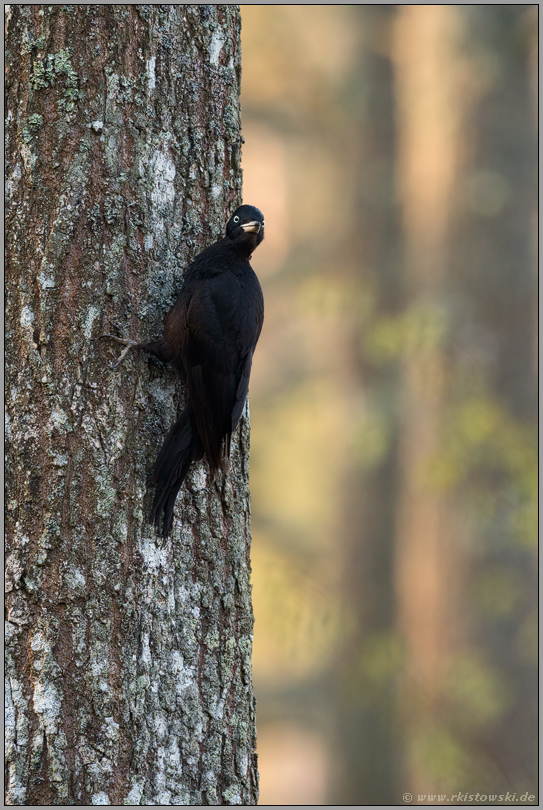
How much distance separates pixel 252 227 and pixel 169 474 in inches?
42.0

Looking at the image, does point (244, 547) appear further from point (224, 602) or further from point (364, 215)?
point (364, 215)

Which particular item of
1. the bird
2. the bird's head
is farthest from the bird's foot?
the bird's head

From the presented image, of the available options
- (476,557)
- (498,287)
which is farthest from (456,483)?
(498,287)

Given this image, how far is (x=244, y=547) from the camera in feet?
8.82

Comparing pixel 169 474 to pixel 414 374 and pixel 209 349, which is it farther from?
pixel 414 374

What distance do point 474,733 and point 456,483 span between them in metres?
2.11

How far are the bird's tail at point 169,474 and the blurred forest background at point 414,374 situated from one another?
3535mm

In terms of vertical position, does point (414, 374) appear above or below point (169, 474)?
above

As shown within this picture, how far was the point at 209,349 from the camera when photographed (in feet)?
9.03

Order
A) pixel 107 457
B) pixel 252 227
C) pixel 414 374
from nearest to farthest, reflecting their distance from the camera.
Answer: pixel 107 457
pixel 252 227
pixel 414 374

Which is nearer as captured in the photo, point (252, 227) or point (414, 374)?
point (252, 227)

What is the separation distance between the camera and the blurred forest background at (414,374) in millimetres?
6094

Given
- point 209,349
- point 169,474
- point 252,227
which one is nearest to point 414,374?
point 252,227

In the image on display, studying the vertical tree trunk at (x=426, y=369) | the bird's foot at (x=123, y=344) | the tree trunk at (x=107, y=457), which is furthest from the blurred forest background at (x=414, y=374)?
the bird's foot at (x=123, y=344)
